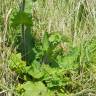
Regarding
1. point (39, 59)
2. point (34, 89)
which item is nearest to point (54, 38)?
point (39, 59)

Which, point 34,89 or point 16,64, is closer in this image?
point 34,89

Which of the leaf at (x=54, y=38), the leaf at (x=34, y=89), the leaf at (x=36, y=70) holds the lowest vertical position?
the leaf at (x=34, y=89)

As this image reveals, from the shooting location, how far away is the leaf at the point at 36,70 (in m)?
1.79

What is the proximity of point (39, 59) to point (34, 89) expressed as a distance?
0.62 feet

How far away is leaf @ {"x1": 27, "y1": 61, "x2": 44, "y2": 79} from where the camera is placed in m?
1.79

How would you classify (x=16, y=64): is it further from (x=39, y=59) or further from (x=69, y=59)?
(x=69, y=59)

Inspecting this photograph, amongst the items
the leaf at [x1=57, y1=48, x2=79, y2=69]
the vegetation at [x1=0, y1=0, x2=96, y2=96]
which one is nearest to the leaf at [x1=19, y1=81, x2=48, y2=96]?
the vegetation at [x1=0, y1=0, x2=96, y2=96]

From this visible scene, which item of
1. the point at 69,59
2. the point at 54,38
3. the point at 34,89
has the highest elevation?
the point at 54,38

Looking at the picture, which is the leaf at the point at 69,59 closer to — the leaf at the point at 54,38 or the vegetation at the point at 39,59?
the vegetation at the point at 39,59

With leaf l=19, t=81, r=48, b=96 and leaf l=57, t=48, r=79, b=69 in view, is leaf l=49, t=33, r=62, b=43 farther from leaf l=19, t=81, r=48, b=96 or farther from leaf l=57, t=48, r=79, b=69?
leaf l=19, t=81, r=48, b=96

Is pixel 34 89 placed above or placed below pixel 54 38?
below

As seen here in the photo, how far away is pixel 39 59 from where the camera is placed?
1.87 meters

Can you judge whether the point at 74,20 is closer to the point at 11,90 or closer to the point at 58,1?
the point at 58,1

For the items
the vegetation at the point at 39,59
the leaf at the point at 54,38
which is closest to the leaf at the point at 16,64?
the vegetation at the point at 39,59
